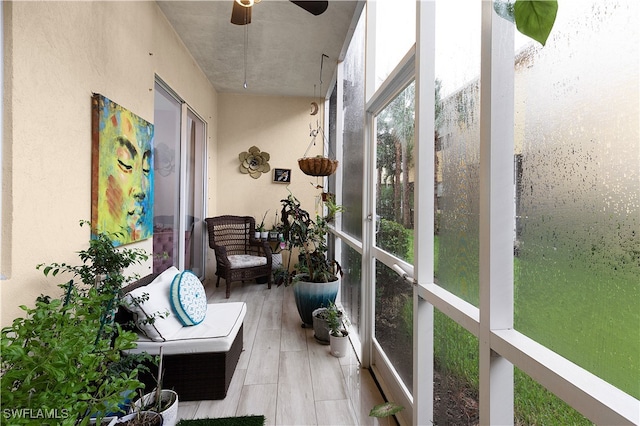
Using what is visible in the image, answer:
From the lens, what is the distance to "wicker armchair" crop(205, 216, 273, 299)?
393cm

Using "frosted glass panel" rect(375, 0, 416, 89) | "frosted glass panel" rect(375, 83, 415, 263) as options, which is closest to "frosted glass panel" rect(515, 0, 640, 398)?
"frosted glass panel" rect(375, 83, 415, 263)

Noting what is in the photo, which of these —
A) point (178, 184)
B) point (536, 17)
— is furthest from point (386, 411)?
point (178, 184)

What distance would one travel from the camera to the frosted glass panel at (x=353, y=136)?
2615 millimetres

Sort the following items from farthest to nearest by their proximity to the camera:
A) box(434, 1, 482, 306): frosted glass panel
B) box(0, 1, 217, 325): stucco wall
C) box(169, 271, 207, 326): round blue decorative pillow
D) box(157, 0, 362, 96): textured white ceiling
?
box(157, 0, 362, 96): textured white ceiling
box(169, 271, 207, 326): round blue decorative pillow
box(0, 1, 217, 325): stucco wall
box(434, 1, 482, 306): frosted glass panel

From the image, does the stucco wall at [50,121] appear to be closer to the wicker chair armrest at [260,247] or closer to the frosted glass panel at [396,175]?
the frosted glass panel at [396,175]

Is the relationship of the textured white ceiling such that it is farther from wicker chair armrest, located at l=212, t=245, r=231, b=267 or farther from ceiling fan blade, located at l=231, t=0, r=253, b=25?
wicker chair armrest, located at l=212, t=245, r=231, b=267

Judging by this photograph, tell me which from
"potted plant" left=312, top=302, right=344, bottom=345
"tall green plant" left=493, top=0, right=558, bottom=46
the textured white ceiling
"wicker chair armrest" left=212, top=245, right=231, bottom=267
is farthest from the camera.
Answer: "wicker chair armrest" left=212, top=245, right=231, bottom=267

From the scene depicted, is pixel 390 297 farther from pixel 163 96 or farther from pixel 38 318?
pixel 163 96

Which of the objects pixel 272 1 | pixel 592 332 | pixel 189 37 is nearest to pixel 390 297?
pixel 592 332

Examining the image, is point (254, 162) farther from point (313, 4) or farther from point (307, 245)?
point (313, 4)

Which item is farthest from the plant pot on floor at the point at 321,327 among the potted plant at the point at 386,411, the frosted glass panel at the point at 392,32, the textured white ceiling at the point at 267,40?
the textured white ceiling at the point at 267,40

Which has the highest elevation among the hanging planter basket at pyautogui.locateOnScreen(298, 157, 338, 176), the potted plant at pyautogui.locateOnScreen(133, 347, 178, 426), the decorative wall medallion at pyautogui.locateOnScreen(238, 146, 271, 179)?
the decorative wall medallion at pyautogui.locateOnScreen(238, 146, 271, 179)

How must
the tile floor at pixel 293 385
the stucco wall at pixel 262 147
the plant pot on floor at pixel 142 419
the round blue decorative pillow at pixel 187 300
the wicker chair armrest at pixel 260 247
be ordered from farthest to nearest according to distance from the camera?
the stucco wall at pixel 262 147, the wicker chair armrest at pixel 260 247, the round blue decorative pillow at pixel 187 300, the tile floor at pixel 293 385, the plant pot on floor at pixel 142 419

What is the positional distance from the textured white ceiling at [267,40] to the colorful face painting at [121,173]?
1246mm
